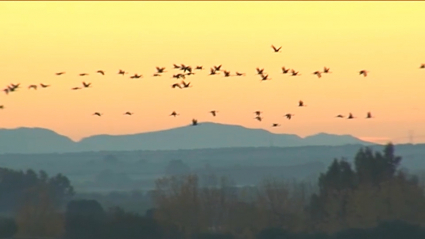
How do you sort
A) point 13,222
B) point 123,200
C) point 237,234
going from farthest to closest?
point 123,200, point 13,222, point 237,234

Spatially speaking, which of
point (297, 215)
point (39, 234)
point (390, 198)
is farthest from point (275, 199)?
point (39, 234)

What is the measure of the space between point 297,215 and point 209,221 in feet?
24.2

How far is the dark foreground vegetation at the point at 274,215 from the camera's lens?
80062mm

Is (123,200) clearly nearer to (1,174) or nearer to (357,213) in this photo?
(1,174)

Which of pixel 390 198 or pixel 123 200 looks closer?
pixel 390 198

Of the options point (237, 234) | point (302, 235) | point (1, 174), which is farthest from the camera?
point (1, 174)

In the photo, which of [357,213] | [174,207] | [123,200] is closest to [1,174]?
[123,200]

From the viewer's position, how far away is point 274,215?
88750 mm

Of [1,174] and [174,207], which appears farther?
[1,174]

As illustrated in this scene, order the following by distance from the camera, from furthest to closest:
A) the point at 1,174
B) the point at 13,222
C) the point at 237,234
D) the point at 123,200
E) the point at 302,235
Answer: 1. the point at 123,200
2. the point at 1,174
3. the point at 13,222
4. the point at 237,234
5. the point at 302,235

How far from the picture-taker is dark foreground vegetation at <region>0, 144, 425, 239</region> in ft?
263

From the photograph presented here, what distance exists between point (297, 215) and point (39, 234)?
19083 mm

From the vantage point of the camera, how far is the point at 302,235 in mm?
76875

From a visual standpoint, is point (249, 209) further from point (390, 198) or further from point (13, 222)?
point (13, 222)
